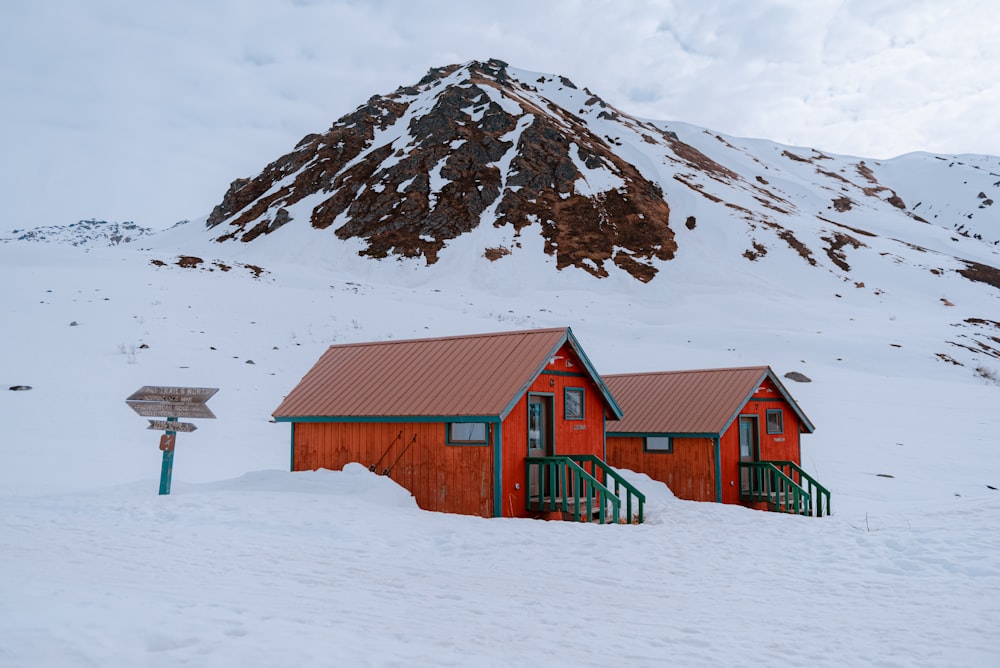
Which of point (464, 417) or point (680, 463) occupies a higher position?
point (464, 417)

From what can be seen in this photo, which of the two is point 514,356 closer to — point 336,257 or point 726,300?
point 726,300

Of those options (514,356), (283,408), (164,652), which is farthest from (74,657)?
(283,408)

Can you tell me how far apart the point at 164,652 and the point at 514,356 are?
1220 cm

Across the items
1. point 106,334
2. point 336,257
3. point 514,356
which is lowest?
point 514,356

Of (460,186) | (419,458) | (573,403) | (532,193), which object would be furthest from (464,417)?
(460,186)

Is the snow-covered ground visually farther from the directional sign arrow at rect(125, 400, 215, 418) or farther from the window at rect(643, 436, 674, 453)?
the directional sign arrow at rect(125, 400, 215, 418)

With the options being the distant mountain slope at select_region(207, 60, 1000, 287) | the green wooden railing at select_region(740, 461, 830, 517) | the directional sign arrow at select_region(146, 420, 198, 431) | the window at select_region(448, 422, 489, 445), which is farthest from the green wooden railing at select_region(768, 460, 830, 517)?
the distant mountain slope at select_region(207, 60, 1000, 287)

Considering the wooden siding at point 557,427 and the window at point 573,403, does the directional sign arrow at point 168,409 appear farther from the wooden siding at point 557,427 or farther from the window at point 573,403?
the window at point 573,403

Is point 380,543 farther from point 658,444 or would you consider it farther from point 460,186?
point 460,186

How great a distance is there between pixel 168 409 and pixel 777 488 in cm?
1613

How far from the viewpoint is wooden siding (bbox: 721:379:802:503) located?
22.1 m

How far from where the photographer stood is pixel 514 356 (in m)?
17.7

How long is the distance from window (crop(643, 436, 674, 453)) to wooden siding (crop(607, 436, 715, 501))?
95 millimetres

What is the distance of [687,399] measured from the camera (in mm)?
23359
